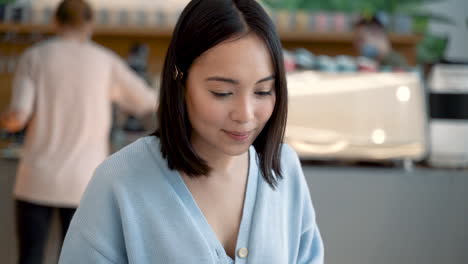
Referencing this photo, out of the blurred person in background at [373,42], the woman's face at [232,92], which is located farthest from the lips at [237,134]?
the blurred person in background at [373,42]

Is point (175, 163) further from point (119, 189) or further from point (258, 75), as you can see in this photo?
point (258, 75)

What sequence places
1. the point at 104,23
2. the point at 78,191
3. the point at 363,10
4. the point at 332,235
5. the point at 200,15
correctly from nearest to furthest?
the point at 200,15 → the point at 78,191 → the point at 332,235 → the point at 104,23 → the point at 363,10

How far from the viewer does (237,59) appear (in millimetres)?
1108

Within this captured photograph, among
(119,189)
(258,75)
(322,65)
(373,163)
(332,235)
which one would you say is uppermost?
(258,75)

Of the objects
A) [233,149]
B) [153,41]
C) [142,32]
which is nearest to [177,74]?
[233,149]

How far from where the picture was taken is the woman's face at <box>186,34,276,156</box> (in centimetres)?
111

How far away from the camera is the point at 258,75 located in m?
1.12

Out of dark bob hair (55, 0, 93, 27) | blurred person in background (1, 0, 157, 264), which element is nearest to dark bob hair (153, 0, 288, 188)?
blurred person in background (1, 0, 157, 264)

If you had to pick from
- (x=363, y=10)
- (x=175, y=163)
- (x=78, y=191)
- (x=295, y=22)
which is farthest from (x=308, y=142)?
(x=363, y=10)

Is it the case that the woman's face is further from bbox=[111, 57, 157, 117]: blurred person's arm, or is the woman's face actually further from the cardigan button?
bbox=[111, 57, 157, 117]: blurred person's arm

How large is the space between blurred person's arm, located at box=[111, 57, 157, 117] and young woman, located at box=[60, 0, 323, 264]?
1607 mm

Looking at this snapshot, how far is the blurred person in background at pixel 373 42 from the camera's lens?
402cm

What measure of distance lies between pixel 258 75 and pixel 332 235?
1.92 meters

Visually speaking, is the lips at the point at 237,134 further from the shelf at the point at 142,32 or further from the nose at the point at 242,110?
the shelf at the point at 142,32
